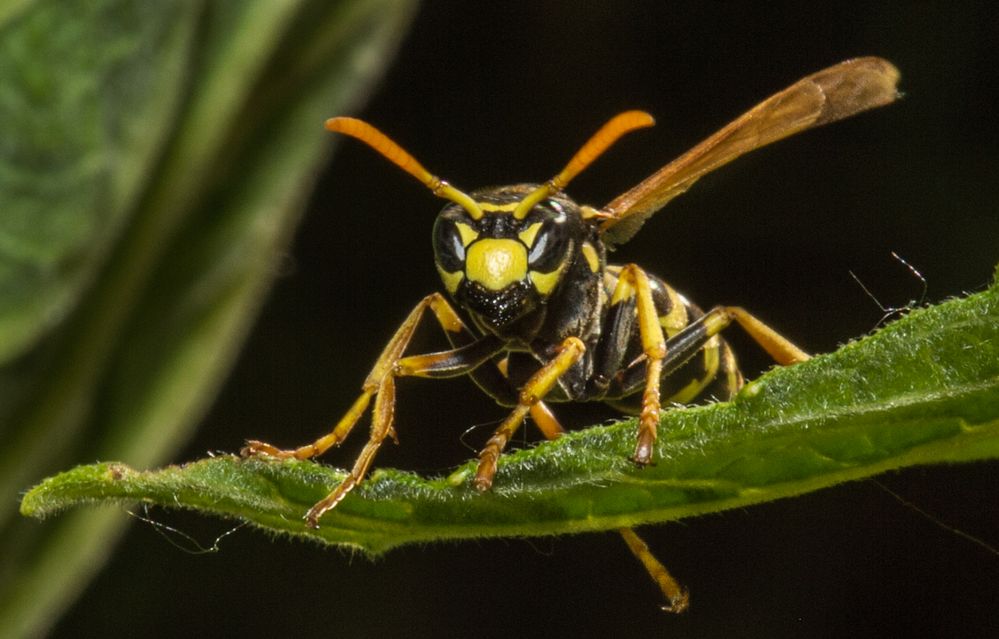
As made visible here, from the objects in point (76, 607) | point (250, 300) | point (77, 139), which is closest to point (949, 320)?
point (77, 139)

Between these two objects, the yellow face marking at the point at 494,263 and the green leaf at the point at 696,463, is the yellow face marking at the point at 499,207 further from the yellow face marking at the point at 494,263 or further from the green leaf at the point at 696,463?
the green leaf at the point at 696,463

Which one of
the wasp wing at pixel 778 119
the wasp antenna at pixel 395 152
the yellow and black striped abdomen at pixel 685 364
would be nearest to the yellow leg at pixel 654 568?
the yellow and black striped abdomen at pixel 685 364

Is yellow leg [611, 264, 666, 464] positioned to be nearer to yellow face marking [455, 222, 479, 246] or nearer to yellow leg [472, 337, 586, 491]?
yellow leg [472, 337, 586, 491]

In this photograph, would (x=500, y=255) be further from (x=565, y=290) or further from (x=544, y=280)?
(x=565, y=290)

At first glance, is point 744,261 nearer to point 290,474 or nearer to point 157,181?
point 157,181

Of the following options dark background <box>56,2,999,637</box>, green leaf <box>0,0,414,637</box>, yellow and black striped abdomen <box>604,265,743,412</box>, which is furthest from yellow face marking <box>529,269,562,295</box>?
dark background <box>56,2,999,637</box>

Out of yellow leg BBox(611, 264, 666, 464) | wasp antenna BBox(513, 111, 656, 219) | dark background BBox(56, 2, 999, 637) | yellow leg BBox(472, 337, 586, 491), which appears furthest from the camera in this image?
dark background BBox(56, 2, 999, 637)

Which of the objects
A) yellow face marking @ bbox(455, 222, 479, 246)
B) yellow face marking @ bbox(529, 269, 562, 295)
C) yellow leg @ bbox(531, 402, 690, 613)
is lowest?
yellow leg @ bbox(531, 402, 690, 613)
